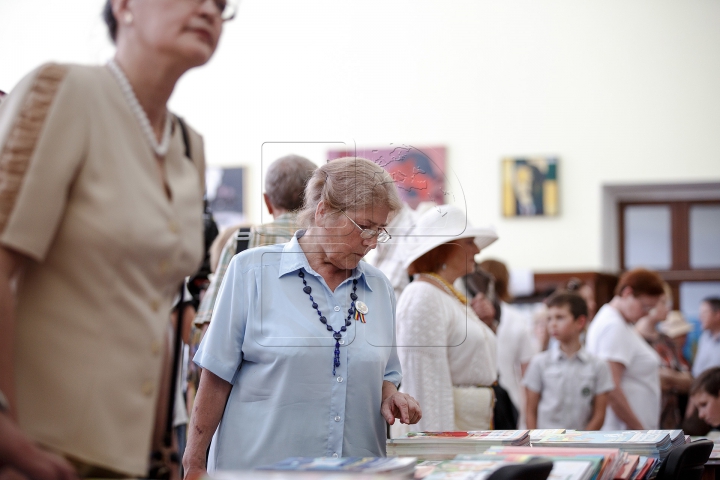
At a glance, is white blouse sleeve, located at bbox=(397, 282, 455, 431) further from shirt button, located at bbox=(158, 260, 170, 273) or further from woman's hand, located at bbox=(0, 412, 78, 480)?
woman's hand, located at bbox=(0, 412, 78, 480)

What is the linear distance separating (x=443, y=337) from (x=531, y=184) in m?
5.31

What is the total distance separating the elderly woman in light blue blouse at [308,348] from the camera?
6.27 feet

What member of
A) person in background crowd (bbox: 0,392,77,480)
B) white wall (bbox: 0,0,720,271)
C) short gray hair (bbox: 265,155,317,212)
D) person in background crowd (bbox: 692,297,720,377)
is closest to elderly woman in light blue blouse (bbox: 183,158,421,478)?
short gray hair (bbox: 265,155,317,212)

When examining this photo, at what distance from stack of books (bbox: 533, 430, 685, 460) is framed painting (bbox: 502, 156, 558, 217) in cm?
555

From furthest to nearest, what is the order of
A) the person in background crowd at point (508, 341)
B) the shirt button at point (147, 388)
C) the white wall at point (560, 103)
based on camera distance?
the white wall at point (560, 103) → the person in background crowd at point (508, 341) → the shirt button at point (147, 388)

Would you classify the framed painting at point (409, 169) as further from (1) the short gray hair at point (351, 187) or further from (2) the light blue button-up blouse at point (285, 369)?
(2) the light blue button-up blouse at point (285, 369)

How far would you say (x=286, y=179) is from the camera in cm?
248

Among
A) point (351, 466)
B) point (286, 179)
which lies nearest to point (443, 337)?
point (286, 179)

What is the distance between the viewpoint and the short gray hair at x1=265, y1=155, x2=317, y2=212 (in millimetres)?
2453

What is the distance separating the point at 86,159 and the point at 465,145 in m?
6.83

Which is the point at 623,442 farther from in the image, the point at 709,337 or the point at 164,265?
the point at 709,337

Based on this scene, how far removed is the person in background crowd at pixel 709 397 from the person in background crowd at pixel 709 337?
2056 millimetres

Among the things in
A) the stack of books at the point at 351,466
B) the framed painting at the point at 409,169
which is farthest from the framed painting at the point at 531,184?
the stack of books at the point at 351,466

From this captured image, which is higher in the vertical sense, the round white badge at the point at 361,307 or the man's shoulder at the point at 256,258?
the man's shoulder at the point at 256,258
